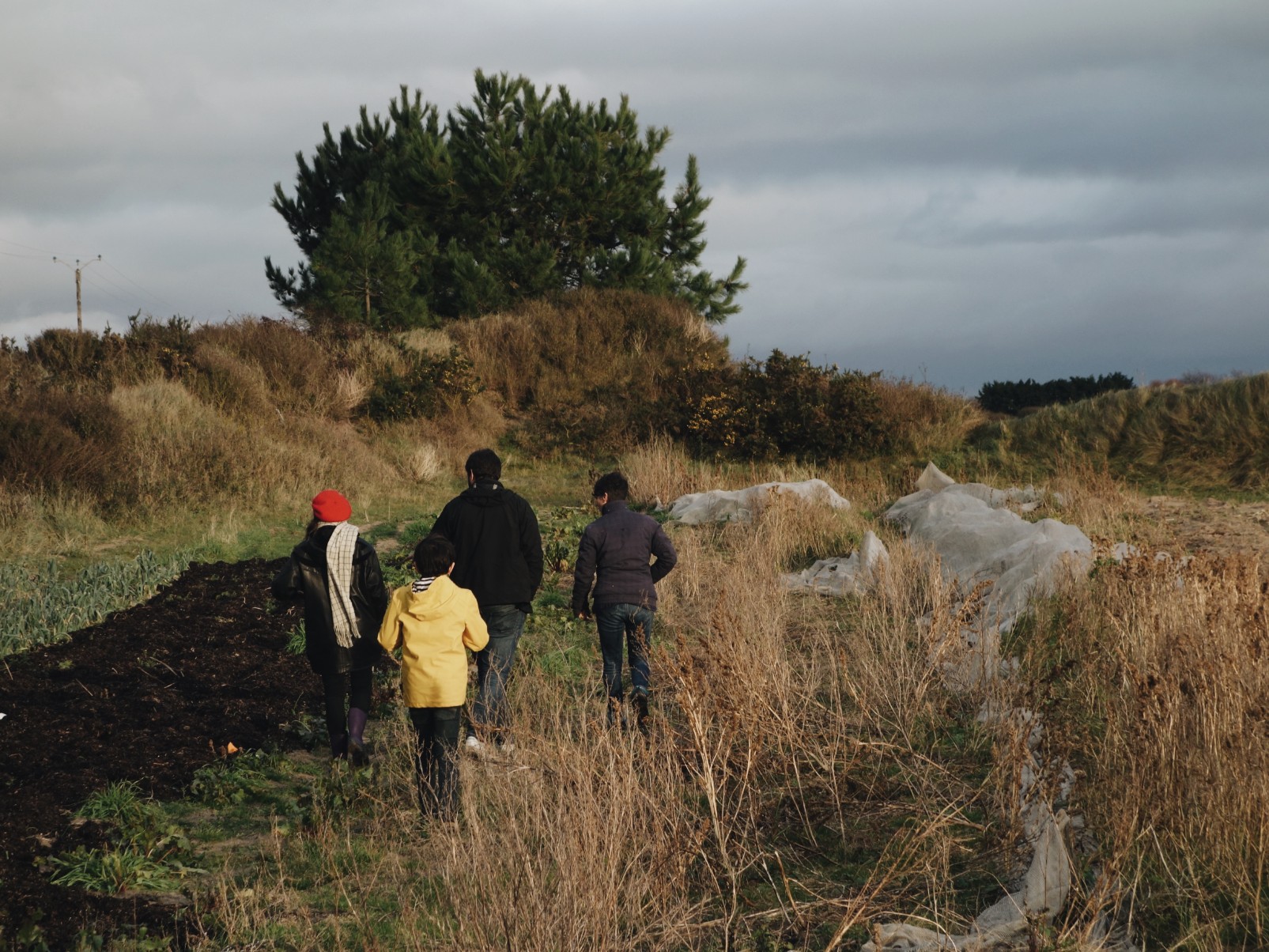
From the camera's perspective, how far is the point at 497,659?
607cm

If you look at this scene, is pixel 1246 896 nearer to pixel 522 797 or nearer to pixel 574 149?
pixel 522 797

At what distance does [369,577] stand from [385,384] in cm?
1488

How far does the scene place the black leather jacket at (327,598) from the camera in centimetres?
559

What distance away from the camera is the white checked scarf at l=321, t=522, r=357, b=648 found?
218 inches

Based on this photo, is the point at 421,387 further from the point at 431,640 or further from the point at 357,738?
the point at 431,640

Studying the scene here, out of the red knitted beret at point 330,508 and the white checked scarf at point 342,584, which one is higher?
the red knitted beret at point 330,508

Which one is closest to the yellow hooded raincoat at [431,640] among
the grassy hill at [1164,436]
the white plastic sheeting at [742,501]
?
the white plastic sheeting at [742,501]

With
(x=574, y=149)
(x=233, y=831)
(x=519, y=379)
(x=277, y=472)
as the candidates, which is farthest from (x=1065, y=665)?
(x=574, y=149)

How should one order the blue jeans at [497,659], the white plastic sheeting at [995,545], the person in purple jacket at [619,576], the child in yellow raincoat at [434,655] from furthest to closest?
the white plastic sheeting at [995,545], the person in purple jacket at [619,576], the blue jeans at [497,659], the child in yellow raincoat at [434,655]

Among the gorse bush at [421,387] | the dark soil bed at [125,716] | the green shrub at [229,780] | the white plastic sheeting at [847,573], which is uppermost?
the gorse bush at [421,387]

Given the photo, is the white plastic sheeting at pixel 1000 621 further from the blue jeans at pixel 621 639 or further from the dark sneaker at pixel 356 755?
the dark sneaker at pixel 356 755

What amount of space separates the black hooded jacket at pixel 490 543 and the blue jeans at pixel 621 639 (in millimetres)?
516

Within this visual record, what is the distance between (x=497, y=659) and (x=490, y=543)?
2.19 feet

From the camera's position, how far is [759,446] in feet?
61.0
